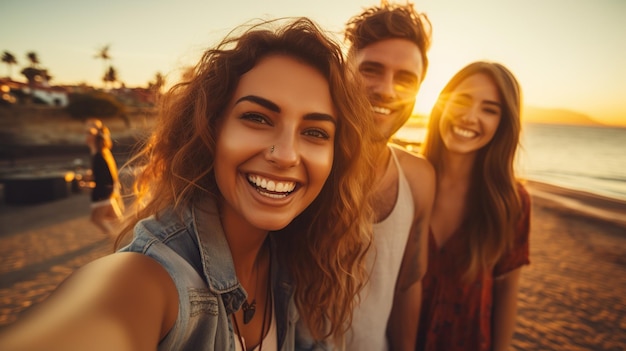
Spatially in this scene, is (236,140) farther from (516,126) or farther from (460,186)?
(516,126)

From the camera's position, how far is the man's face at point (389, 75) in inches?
91.2

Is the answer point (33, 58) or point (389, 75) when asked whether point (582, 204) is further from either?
point (33, 58)

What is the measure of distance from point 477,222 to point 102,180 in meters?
7.39

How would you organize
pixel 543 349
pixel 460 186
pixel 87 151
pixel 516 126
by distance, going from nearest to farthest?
1. pixel 516 126
2. pixel 460 186
3. pixel 543 349
4. pixel 87 151

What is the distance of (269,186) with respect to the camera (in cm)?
142

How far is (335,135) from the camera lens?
67.1 inches

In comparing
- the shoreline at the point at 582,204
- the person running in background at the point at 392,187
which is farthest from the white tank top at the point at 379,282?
the shoreline at the point at 582,204

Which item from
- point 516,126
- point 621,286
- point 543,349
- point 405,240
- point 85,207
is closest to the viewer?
point 405,240

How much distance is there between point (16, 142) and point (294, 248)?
148 feet

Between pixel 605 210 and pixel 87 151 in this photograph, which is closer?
pixel 605 210

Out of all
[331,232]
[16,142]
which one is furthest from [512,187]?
[16,142]

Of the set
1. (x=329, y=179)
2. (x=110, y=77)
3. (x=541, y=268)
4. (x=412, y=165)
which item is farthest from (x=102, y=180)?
(x=110, y=77)

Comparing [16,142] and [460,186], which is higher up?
[460,186]

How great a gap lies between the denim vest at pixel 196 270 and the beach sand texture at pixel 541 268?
3348 mm
